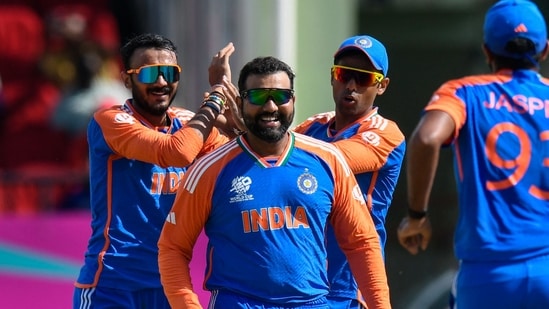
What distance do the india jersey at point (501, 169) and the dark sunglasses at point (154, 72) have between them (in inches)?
49.7

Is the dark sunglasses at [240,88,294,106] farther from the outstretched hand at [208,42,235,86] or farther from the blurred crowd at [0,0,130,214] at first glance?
the blurred crowd at [0,0,130,214]

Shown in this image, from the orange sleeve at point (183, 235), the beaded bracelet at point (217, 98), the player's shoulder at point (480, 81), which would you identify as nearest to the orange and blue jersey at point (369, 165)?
the player's shoulder at point (480, 81)

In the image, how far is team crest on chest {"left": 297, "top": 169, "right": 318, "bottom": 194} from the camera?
505 cm

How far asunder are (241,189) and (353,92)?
1101 millimetres

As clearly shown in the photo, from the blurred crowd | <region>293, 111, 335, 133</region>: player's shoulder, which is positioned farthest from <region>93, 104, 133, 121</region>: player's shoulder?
the blurred crowd

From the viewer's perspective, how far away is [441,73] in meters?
12.6

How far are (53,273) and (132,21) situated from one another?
3.67 metres

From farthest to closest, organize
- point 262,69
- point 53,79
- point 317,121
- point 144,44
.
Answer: point 53,79
point 317,121
point 144,44
point 262,69

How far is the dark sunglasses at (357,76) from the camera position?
5867 mm

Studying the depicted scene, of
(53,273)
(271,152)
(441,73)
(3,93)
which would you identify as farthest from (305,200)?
(441,73)

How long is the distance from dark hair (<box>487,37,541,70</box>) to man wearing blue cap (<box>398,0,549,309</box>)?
4cm

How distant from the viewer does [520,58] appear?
587 cm

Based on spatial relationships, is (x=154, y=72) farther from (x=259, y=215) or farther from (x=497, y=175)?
(x=497, y=175)

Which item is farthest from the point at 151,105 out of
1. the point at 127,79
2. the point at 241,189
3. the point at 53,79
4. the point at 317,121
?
the point at 53,79
